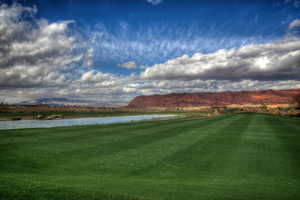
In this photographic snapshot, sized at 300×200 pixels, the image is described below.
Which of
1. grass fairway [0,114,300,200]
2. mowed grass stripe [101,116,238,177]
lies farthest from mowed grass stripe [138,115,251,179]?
mowed grass stripe [101,116,238,177]

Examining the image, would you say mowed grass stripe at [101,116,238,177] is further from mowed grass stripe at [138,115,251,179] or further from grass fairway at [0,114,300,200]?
mowed grass stripe at [138,115,251,179]

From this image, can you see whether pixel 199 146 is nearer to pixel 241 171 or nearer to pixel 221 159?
pixel 221 159

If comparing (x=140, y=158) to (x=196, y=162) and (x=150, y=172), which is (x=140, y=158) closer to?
(x=150, y=172)

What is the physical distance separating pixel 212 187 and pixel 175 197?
201 cm

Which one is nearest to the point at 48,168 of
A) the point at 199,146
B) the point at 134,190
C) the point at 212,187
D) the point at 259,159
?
the point at 134,190

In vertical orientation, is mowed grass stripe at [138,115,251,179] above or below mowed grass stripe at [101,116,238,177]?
below

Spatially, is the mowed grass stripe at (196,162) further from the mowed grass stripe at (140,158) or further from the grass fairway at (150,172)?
the mowed grass stripe at (140,158)

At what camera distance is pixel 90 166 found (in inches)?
446

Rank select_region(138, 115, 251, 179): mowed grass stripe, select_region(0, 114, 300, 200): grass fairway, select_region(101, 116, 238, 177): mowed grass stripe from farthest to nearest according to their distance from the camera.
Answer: select_region(101, 116, 238, 177): mowed grass stripe → select_region(138, 115, 251, 179): mowed grass stripe → select_region(0, 114, 300, 200): grass fairway

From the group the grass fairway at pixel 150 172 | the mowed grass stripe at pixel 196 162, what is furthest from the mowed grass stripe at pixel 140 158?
the mowed grass stripe at pixel 196 162

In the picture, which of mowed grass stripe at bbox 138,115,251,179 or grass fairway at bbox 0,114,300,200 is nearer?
Answer: grass fairway at bbox 0,114,300,200

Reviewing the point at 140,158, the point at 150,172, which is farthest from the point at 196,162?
the point at 140,158

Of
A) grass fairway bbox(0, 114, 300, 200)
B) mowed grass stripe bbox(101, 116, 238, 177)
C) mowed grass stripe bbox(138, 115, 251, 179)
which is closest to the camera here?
grass fairway bbox(0, 114, 300, 200)

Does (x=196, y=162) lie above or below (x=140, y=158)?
below
